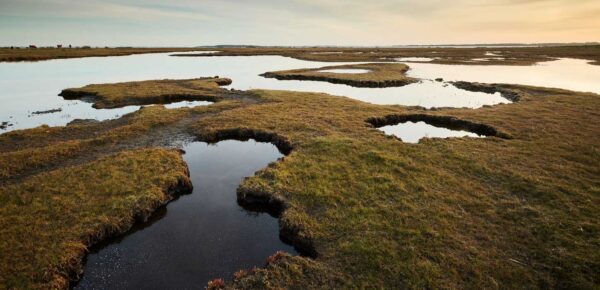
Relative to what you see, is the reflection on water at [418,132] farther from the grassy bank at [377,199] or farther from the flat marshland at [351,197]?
the grassy bank at [377,199]

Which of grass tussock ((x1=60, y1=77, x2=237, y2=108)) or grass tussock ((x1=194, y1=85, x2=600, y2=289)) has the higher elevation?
grass tussock ((x1=60, y1=77, x2=237, y2=108))

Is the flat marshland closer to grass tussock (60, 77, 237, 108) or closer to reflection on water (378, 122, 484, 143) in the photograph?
reflection on water (378, 122, 484, 143)

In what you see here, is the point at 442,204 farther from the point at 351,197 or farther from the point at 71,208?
the point at 71,208

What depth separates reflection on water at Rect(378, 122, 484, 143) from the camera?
28.5 metres

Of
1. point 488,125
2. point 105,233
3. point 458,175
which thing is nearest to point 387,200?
point 458,175

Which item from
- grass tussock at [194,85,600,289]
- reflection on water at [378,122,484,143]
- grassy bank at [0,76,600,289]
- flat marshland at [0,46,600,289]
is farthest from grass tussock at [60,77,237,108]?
reflection on water at [378,122,484,143]

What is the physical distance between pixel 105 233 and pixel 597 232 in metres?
20.4

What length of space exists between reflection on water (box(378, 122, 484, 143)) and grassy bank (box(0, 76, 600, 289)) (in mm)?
2382

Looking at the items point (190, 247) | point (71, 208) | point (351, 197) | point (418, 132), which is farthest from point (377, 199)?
point (418, 132)

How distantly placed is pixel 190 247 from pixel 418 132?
22.4m

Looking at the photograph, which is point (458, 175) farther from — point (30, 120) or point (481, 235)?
point (30, 120)

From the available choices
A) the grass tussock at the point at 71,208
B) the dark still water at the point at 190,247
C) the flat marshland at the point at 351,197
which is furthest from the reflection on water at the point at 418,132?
the grass tussock at the point at 71,208

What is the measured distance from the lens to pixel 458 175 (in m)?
19.0

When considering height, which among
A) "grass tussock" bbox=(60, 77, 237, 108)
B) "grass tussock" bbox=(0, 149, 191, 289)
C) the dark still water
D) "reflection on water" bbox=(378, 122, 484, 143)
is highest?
"grass tussock" bbox=(60, 77, 237, 108)
